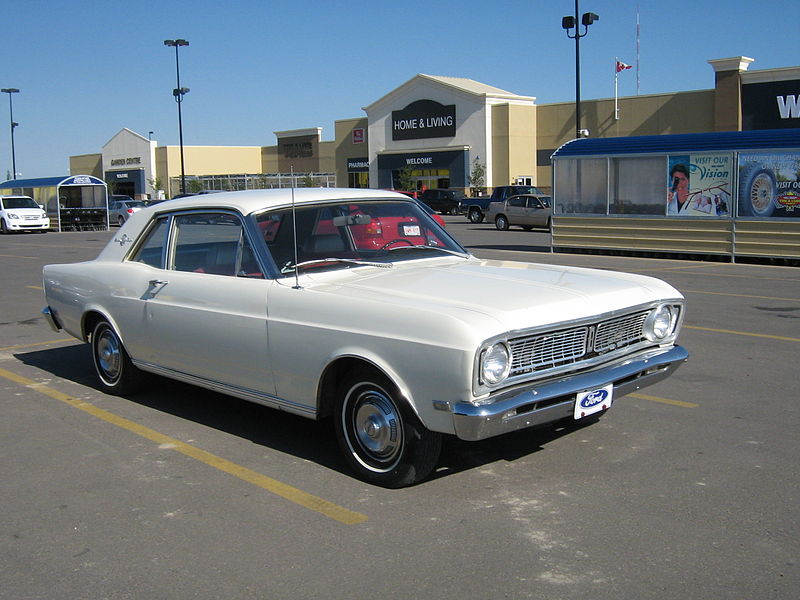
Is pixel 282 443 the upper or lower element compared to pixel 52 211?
lower

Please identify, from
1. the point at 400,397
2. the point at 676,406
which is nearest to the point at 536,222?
the point at 676,406

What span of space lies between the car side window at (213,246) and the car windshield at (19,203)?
3463 cm

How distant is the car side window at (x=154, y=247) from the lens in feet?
21.3

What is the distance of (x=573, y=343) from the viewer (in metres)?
4.74

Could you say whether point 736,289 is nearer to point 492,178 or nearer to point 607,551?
point 607,551

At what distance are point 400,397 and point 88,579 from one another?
1.72 m

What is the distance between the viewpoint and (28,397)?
279 inches

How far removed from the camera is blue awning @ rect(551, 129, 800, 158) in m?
17.5

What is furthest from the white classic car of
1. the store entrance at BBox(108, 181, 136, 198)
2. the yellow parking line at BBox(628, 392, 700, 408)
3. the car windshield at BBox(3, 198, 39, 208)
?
the store entrance at BBox(108, 181, 136, 198)

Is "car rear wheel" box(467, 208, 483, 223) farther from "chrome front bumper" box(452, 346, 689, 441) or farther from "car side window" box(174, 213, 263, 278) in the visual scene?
"chrome front bumper" box(452, 346, 689, 441)

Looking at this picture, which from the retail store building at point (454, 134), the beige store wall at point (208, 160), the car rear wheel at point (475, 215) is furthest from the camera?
the beige store wall at point (208, 160)

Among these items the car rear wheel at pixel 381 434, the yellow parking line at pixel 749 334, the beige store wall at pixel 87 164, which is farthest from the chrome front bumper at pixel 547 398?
the beige store wall at pixel 87 164

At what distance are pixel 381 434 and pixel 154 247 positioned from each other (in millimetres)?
2857

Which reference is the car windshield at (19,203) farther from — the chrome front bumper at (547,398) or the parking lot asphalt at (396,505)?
the chrome front bumper at (547,398)
